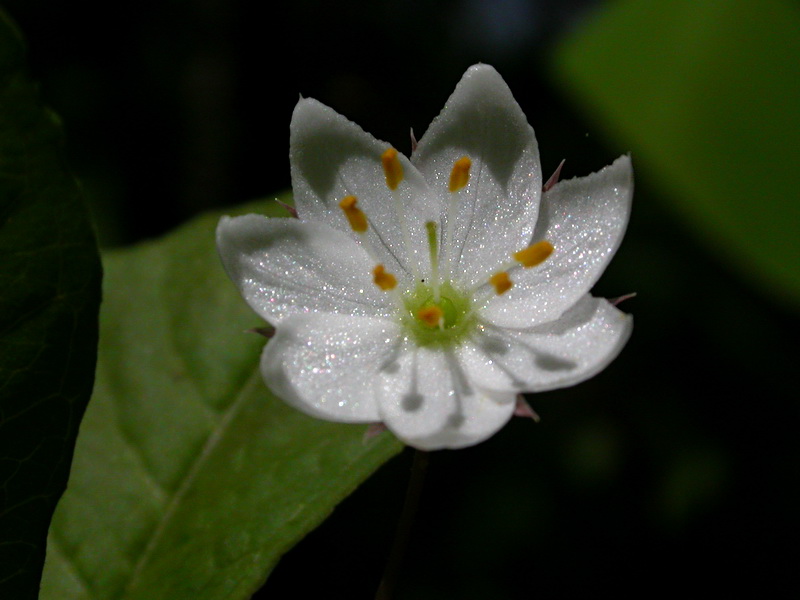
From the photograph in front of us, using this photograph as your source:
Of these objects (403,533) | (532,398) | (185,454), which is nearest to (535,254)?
(403,533)

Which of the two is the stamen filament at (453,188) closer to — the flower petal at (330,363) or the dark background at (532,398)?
the flower petal at (330,363)

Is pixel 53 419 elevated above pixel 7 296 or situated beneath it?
situated beneath

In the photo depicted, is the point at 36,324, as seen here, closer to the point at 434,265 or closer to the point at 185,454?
the point at 185,454

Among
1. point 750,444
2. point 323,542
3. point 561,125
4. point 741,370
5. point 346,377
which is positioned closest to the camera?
point 346,377

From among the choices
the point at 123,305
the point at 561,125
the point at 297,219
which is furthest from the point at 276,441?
the point at 561,125

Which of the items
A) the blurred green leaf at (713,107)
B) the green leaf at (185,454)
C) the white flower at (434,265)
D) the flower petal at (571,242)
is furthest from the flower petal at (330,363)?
the blurred green leaf at (713,107)

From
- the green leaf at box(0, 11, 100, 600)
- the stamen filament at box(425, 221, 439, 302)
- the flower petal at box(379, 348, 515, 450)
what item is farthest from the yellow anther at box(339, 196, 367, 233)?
the green leaf at box(0, 11, 100, 600)

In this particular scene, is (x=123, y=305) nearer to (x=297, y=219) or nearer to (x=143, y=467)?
(x=143, y=467)
